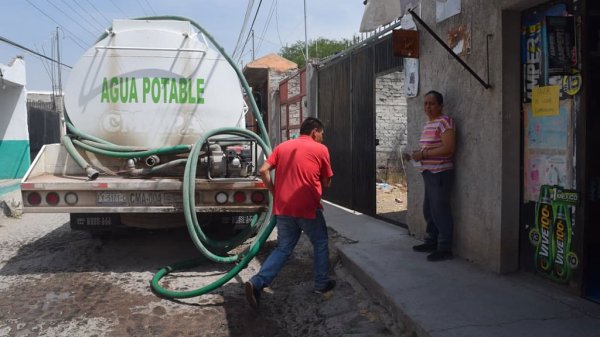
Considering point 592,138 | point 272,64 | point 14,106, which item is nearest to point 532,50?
point 592,138

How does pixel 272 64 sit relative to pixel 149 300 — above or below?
above

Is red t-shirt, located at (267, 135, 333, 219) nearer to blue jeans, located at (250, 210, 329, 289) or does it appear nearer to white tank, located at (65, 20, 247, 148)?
blue jeans, located at (250, 210, 329, 289)

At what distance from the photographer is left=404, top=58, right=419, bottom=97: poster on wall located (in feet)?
17.9

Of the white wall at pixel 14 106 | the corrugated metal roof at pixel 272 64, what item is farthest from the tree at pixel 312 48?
the white wall at pixel 14 106

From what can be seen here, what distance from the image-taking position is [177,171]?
5.29 metres

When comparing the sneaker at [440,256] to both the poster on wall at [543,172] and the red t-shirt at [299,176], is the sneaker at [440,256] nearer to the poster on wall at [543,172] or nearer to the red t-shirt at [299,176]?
the poster on wall at [543,172]

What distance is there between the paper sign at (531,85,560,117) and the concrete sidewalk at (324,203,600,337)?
4.22 ft

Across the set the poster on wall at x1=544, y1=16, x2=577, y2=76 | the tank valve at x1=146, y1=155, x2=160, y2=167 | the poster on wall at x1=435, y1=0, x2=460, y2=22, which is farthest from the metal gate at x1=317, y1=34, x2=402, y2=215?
the tank valve at x1=146, y1=155, x2=160, y2=167

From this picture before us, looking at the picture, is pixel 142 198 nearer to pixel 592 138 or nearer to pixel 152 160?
pixel 152 160

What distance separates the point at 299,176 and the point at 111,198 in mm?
2029

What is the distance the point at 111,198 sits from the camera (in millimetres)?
4973

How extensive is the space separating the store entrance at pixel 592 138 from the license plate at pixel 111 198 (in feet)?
13.1

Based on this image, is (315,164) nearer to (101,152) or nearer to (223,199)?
(223,199)

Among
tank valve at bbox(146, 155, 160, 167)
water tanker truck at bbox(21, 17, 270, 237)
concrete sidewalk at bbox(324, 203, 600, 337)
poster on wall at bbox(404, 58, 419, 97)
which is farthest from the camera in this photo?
poster on wall at bbox(404, 58, 419, 97)
